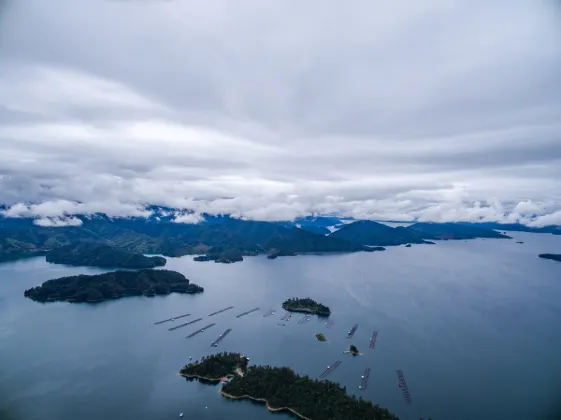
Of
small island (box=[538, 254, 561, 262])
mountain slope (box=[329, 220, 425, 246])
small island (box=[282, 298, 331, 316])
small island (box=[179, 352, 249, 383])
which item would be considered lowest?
small island (box=[179, 352, 249, 383])

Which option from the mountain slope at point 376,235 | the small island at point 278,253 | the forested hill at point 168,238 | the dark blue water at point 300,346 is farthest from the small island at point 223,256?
the mountain slope at point 376,235

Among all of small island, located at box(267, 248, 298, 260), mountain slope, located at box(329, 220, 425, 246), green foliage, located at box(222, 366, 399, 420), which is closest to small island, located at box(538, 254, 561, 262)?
mountain slope, located at box(329, 220, 425, 246)

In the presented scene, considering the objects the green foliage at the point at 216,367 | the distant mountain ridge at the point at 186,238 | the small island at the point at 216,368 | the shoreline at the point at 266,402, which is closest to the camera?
the shoreline at the point at 266,402

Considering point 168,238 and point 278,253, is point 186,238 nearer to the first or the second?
point 168,238

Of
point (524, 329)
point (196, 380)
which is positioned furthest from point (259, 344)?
point (524, 329)

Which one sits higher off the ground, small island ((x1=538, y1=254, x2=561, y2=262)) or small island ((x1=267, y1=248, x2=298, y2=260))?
small island ((x1=538, y1=254, x2=561, y2=262))

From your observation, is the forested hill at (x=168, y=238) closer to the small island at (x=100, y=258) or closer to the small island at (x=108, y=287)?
the small island at (x=100, y=258)

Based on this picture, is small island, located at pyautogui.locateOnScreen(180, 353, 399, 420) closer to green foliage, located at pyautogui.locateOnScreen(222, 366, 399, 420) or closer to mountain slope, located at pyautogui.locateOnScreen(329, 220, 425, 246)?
green foliage, located at pyautogui.locateOnScreen(222, 366, 399, 420)
